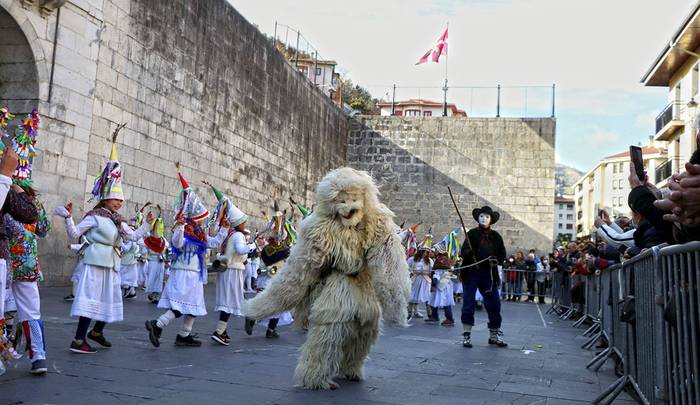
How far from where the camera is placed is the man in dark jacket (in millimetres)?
9562

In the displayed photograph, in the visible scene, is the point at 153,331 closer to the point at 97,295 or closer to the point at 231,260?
the point at 97,295

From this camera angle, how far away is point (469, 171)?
31266mm

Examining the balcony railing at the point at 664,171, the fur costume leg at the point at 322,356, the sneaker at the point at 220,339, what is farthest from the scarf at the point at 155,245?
the balcony railing at the point at 664,171

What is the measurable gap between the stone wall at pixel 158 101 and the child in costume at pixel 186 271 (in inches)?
226

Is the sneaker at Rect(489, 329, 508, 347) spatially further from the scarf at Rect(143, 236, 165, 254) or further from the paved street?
the scarf at Rect(143, 236, 165, 254)

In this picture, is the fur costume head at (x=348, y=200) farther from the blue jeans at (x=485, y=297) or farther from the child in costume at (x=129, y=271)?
the child in costume at (x=129, y=271)

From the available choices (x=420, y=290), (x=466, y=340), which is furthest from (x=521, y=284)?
(x=466, y=340)

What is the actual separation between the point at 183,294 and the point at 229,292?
910mm

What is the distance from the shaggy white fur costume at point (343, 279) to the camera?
5785 mm

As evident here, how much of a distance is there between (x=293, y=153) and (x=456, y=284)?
8.45m

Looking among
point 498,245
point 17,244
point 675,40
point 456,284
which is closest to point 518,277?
point 456,284

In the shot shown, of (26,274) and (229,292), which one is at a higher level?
(26,274)

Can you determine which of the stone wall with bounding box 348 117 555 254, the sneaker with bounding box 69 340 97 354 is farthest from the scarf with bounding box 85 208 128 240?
the stone wall with bounding box 348 117 555 254

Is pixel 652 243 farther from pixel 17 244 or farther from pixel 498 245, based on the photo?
pixel 17 244
